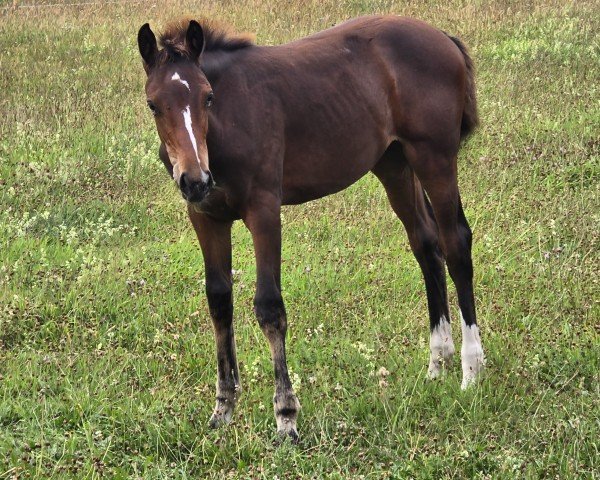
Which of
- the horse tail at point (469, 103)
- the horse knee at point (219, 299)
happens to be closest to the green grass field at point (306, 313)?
the horse knee at point (219, 299)

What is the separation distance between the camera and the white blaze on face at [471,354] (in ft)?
19.0

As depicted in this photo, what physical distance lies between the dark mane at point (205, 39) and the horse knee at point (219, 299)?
4.34 ft

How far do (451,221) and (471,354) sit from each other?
860 millimetres

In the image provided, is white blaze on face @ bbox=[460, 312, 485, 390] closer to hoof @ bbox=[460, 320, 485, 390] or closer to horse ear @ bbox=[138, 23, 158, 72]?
hoof @ bbox=[460, 320, 485, 390]

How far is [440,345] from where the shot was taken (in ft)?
20.1

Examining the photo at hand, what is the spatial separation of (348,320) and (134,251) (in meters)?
2.09

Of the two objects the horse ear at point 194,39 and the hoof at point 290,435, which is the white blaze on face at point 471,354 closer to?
the hoof at point 290,435

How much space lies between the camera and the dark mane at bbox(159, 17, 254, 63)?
4.84 metres

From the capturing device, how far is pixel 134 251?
7.70 meters

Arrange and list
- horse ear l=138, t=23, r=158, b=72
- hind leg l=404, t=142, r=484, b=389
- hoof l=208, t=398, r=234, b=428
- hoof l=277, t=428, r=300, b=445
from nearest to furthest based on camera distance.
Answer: horse ear l=138, t=23, r=158, b=72
hoof l=277, t=428, r=300, b=445
hoof l=208, t=398, r=234, b=428
hind leg l=404, t=142, r=484, b=389

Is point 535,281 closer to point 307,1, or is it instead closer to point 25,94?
point 25,94

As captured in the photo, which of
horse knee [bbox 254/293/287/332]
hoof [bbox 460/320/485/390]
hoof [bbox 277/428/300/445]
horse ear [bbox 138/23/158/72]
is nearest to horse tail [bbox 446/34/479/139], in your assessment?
hoof [bbox 460/320/485/390]

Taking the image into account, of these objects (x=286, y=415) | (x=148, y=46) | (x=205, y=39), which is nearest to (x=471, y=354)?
(x=286, y=415)

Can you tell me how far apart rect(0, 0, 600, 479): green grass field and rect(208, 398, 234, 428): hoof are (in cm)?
6
